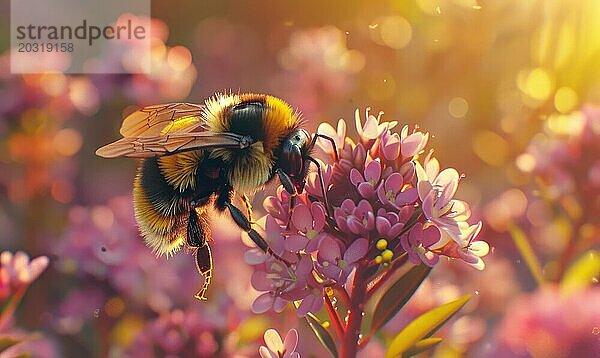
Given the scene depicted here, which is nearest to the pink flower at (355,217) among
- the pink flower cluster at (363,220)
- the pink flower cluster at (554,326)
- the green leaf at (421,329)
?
the pink flower cluster at (363,220)

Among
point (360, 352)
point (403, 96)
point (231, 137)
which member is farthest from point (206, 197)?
point (403, 96)

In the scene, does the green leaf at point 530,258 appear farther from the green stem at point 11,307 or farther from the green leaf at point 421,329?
the green stem at point 11,307

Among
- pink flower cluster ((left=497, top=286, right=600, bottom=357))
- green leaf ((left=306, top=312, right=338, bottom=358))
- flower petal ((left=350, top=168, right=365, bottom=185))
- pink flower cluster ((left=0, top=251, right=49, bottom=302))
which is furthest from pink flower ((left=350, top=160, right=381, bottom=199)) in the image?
pink flower cluster ((left=0, top=251, right=49, bottom=302))

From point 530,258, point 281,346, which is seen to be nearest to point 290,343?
point 281,346

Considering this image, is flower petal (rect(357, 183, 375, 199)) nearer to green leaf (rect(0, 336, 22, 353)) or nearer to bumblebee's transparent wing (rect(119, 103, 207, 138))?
bumblebee's transparent wing (rect(119, 103, 207, 138))

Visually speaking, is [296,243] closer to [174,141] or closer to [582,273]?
[174,141]

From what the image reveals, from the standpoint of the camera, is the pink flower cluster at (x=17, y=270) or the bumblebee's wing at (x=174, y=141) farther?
the pink flower cluster at (x=17, y=270)
